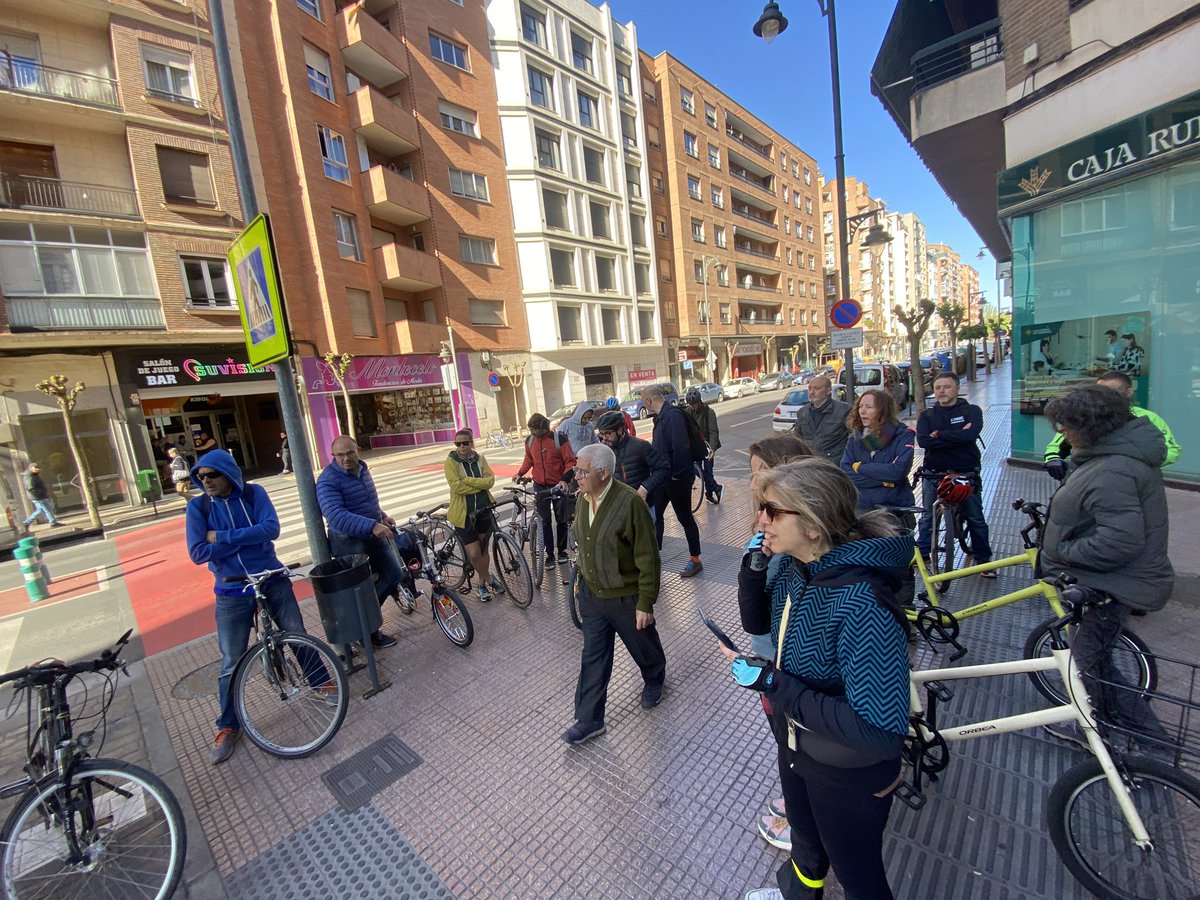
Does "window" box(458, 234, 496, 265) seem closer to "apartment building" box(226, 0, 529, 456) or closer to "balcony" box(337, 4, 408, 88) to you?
"apartment building" box(226, 0, 529, 456)

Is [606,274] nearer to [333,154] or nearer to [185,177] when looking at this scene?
[333,154]

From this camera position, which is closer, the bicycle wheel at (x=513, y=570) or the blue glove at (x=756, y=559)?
the blue glove at (x=756, y=559)

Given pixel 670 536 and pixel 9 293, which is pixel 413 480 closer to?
pixel 670 536

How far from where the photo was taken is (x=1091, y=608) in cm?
224

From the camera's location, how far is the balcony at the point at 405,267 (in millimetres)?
20558

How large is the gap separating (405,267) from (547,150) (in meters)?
12.4

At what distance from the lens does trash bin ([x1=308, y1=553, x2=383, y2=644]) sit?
3.56m

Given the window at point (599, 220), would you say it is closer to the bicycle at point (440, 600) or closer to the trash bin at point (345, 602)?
the bicycle at point (440, 600)

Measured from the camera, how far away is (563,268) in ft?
92.8

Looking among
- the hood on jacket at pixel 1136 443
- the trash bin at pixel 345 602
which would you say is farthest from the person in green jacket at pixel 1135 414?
the trash bin at pixel 345 602

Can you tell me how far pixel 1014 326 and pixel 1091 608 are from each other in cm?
819

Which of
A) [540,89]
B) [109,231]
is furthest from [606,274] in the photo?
[109,231]

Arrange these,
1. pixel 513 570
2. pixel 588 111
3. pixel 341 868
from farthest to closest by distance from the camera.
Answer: pixel 588 111, pixel 513 570, pixel 341 868

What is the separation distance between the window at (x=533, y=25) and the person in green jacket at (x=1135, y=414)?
104 ft
